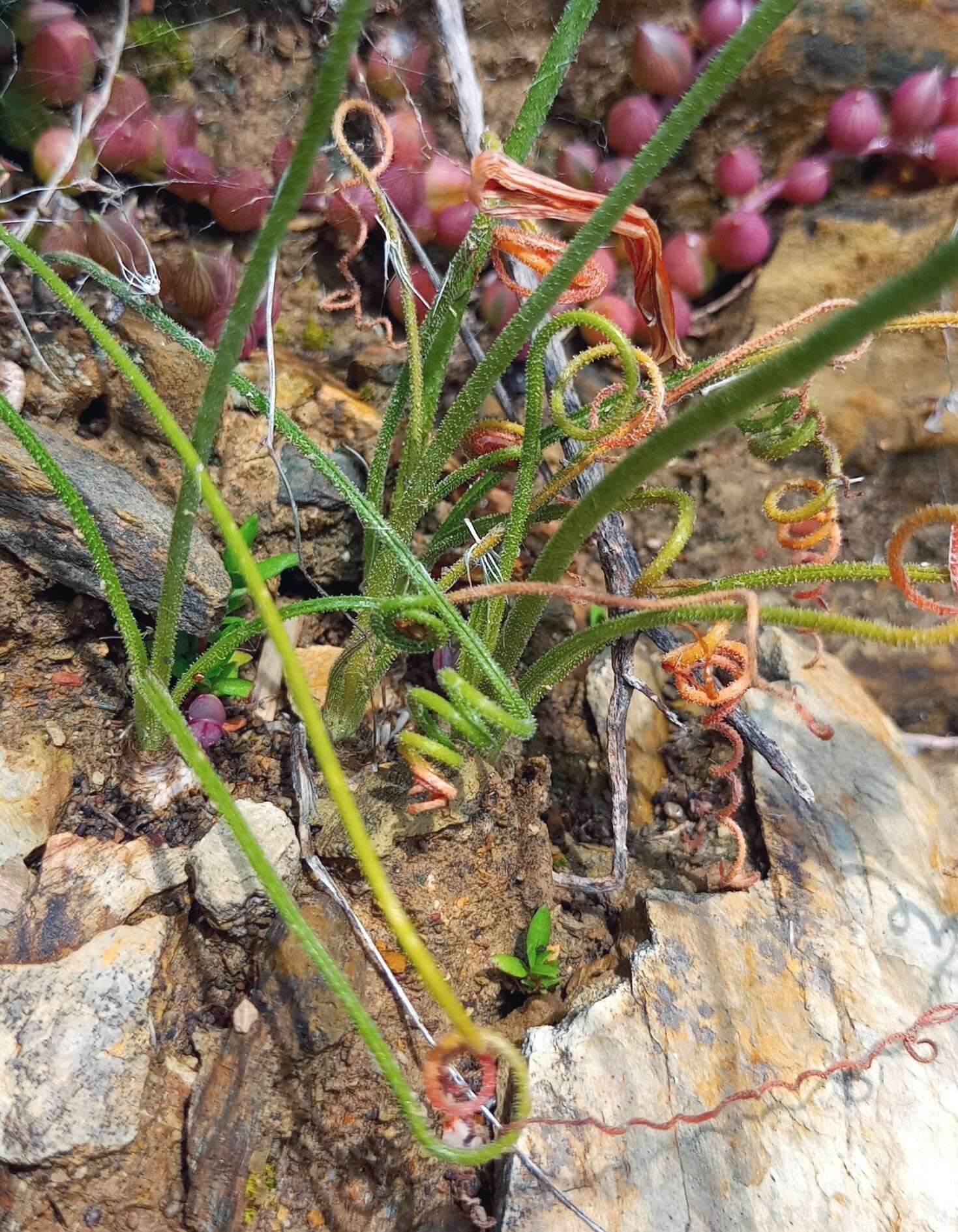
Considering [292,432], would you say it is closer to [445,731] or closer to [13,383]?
[445,731]

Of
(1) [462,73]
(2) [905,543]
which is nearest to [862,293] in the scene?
(1) [462,73]

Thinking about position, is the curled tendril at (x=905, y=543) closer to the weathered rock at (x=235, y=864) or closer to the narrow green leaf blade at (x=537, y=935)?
the narrow green leaf blade at (x=537, y=935)

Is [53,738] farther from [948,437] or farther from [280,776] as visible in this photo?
[948,437]

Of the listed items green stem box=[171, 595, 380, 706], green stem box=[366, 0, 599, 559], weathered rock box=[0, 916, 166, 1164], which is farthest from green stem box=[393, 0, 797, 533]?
weathered rock box=[0, 916, 166, 1164]

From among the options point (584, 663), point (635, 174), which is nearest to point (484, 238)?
point (635, 174)

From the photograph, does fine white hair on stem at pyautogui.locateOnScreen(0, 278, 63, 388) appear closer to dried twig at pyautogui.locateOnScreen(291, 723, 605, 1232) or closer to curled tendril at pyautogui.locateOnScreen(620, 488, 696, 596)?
dried twig at pyautogui.locateOnScreen(291, 723, 605, 1232)
